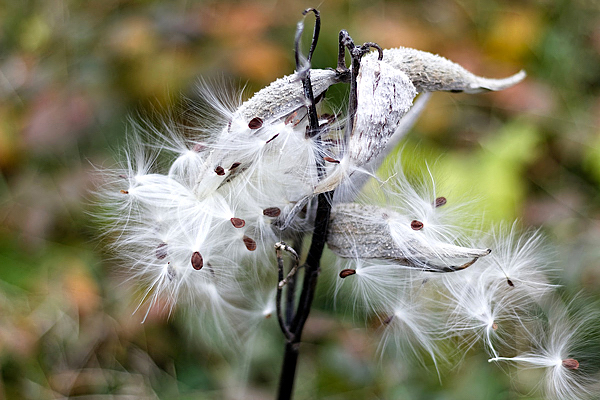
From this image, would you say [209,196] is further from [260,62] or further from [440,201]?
[260,62]

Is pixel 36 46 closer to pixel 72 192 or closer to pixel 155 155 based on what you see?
pixel 72 192

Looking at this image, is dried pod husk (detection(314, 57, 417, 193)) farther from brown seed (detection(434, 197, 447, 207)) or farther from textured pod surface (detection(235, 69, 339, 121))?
brown seed (detection(434, 197, 447, 207))

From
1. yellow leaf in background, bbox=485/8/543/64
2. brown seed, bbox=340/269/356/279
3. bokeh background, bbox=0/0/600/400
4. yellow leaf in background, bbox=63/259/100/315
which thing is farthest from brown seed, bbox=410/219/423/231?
yellow leaf in background, bbox=485/8/543/64

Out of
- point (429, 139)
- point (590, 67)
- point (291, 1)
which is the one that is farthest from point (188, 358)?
point (590, 67)

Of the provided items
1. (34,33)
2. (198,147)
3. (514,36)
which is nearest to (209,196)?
(198,147)

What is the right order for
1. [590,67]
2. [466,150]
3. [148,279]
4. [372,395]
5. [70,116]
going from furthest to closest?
[590,67] < [466,150] < [70,116] < [372,395] < [148,279]

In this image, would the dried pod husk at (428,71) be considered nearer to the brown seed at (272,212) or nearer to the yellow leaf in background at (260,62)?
the brown seed at (272,212)
